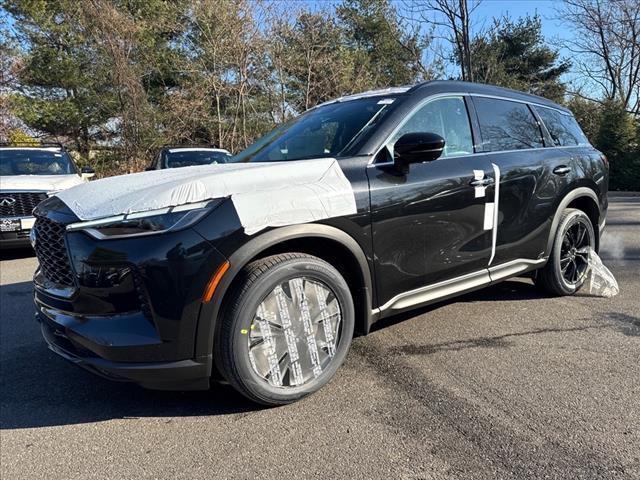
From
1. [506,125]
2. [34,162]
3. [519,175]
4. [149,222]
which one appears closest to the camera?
[149,222]

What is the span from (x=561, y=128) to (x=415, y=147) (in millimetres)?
2492

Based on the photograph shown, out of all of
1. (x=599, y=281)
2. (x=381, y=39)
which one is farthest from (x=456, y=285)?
(x=381, y=39)

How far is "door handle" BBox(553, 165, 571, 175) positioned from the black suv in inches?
12.4

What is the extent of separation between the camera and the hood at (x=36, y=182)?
296 inches

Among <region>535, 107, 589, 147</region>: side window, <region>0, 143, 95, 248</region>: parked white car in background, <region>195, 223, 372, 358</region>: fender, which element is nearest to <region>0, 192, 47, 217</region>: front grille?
<region>0, 143, 95, 248</region>: parked white car in background

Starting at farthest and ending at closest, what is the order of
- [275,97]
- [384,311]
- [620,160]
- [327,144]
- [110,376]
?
1. [275,97]
2. [620,160]
3. [327,144]
4. [384,311]
5. [110,376]

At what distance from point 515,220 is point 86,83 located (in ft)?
69.9

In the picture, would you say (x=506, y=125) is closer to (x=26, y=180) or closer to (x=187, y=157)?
(x=26, y=180)

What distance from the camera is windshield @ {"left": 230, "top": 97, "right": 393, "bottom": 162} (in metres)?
3.27

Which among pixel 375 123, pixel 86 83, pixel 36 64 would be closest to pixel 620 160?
pixel 375 123

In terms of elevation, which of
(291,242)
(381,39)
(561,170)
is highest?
(381,39)

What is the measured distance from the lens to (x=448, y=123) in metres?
3.59

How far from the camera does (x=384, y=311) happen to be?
10.2ft

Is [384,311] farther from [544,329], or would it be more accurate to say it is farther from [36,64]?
[36,64]
